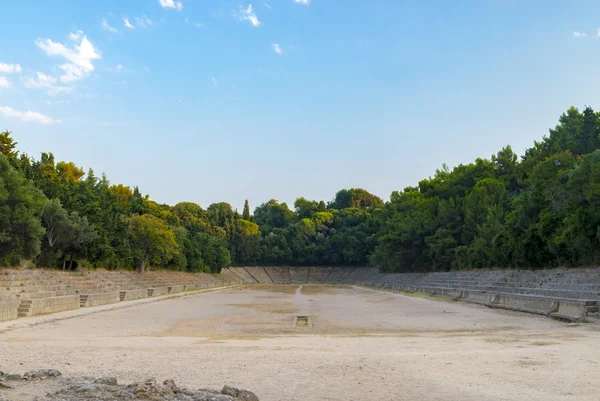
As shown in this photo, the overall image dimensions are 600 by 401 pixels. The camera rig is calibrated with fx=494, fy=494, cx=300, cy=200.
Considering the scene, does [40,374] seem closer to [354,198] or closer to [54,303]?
[54,303]

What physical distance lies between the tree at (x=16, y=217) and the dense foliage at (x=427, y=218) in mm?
64

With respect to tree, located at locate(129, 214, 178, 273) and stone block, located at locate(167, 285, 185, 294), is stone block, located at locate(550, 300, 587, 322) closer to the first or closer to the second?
stone block, located at locate(167, 285, 185, 294)

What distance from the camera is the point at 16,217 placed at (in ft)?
96.8

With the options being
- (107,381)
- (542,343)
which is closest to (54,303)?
(107,381)

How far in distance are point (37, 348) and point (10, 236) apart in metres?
22.6

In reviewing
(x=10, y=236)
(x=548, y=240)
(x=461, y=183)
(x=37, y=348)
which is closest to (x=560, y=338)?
(x=37, y=348)

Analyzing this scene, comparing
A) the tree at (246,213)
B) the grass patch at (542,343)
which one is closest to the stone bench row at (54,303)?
the grass patch at (542,343)

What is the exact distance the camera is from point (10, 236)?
29.9 meters

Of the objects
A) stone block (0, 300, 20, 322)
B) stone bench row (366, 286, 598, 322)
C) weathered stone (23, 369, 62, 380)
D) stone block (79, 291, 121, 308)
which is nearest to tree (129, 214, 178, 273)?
stone block (79, 291, 121, 308)

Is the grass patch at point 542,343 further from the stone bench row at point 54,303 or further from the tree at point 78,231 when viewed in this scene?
the tree at point 78,231

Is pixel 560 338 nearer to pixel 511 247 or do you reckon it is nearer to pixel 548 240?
pixel 548 240

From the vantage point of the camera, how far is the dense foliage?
29391mm

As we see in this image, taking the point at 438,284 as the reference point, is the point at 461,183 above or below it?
above

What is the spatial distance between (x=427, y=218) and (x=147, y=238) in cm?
3381
